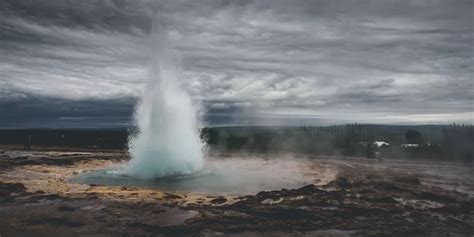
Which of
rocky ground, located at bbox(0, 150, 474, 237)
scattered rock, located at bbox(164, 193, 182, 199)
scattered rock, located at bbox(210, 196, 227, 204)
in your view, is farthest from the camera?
scattered rock, located at bbox(164, 193, 182, 199)

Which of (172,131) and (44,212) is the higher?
(172,131)

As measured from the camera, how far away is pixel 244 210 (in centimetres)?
1328

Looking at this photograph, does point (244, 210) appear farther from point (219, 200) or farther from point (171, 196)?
point (171, 196)

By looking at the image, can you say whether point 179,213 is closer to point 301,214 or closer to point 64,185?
point 301,214

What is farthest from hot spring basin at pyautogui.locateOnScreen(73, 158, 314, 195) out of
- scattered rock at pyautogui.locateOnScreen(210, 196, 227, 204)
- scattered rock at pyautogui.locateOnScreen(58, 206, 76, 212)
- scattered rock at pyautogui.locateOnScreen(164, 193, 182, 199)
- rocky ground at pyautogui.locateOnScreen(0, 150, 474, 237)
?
scattered rock at pyautogui.locateOnScreen(58, 206, 76, 212)

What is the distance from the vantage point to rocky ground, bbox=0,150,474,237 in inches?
436

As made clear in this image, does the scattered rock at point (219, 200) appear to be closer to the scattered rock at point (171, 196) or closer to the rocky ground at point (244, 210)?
the rocky ground at point (244, 210)

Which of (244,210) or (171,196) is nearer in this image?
(244,210)

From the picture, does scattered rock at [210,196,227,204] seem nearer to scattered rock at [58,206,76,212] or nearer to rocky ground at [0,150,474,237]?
rocky ground at [0,150,474,237]

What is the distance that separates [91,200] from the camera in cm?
1484

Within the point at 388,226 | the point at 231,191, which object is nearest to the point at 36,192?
the point at 231,191

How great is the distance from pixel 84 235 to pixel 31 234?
134cm

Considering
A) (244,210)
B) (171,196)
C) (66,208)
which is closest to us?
(244,210)

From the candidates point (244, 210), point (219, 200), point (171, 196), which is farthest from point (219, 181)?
point (244, 210)
